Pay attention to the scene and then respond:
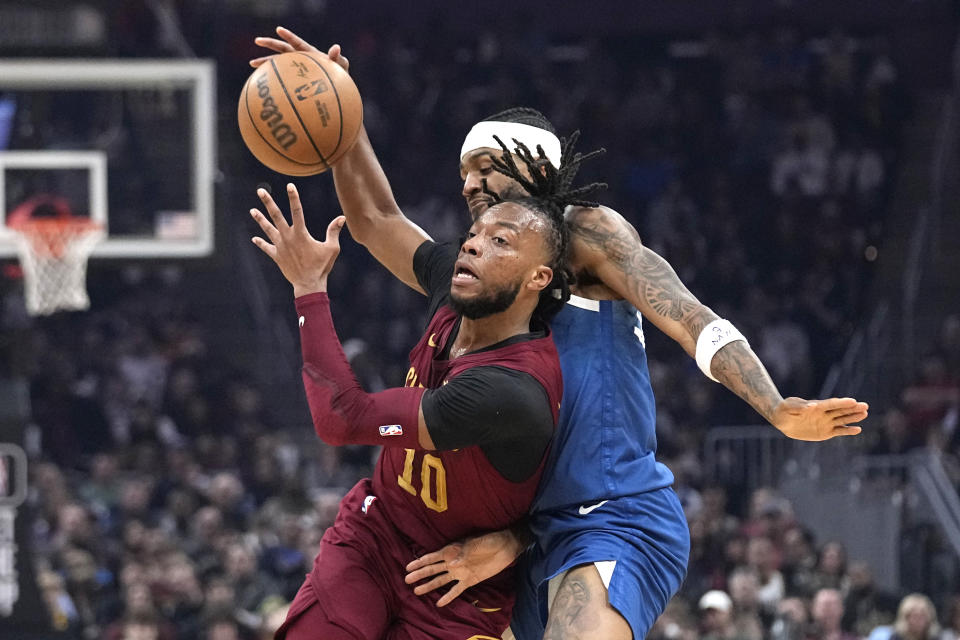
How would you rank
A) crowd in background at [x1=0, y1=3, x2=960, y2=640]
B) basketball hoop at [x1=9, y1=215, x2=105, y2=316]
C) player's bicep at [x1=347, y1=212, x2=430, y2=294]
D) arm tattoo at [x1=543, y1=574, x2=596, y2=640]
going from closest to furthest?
arm tattoo at [x1=543, y1=574, x2=596, y2=640]
player's bicep at [x1=347, y1=212, x2=430, y2=294]
basketball hoop at [x1=9, y1=215, x2=105, y2=316]
crowd in background at [x1=0, y1=3, x2=960, y2=640]

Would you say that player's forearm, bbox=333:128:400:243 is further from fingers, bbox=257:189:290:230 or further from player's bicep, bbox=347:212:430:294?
fingers, bbox=257:189:290:230

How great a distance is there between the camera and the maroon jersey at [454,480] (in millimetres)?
3533

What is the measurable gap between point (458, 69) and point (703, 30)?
8.51 ft

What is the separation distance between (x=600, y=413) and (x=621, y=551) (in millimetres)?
359

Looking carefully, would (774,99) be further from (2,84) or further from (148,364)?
(2,84)

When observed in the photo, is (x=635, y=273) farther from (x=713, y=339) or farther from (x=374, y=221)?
(x=374, y=221)

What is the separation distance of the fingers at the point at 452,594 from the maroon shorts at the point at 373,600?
25mm

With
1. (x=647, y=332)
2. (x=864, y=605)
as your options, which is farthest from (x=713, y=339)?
(x=647, y=332)

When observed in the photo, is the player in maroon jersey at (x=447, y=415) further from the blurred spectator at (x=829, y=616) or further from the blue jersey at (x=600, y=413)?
the blurred spectator at (x=829, y=616)

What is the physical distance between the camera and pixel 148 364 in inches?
489

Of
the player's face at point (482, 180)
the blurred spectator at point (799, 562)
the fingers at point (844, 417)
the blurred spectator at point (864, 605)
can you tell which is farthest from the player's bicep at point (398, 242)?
the blurred spectator at point (799, 562)

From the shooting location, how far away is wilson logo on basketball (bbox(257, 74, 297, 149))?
389 centimetres

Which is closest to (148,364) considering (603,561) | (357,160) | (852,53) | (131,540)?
(131,540)

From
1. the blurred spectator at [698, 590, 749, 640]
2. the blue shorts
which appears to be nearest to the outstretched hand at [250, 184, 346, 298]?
the blue shorts
